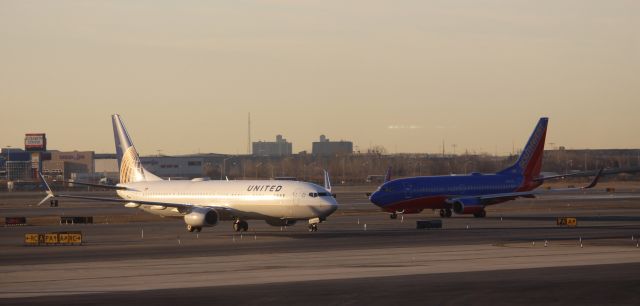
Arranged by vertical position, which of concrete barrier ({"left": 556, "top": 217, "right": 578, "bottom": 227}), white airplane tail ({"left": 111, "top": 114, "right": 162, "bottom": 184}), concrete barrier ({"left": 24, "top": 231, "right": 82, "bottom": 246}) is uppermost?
white airplane tail ({"left": 111, "top": 114, "right": 162, "bottom": 184})

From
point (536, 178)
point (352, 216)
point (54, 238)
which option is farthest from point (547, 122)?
point (54, 238)

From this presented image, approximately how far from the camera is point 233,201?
6588cm

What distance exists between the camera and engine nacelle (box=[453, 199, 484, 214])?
8288 centimetres

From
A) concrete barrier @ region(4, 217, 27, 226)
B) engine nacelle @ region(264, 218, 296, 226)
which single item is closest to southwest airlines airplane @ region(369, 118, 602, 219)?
engine nacelle @ region(264, 218, 296, 226)

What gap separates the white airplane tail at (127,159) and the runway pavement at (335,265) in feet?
21.1

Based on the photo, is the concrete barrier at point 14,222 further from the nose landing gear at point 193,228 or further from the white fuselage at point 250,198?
the nose landing gear at point 193,228

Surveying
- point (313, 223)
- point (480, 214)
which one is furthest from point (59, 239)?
point (480, 214)

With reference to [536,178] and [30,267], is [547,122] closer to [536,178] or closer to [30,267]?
[536,178]

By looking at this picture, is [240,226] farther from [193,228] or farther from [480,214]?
[480,214]

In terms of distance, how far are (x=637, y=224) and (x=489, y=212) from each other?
23.2 metres

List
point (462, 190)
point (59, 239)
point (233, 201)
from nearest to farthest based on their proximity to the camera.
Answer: point (59, 239) → point (233, 201) → point (462, 190)

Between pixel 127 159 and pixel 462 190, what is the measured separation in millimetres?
27492

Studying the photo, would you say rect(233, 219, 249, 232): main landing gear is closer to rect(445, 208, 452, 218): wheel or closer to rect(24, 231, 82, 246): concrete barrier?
rect(24, 231, 82, 246): concrete barrier

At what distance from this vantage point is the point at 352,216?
8869cm
